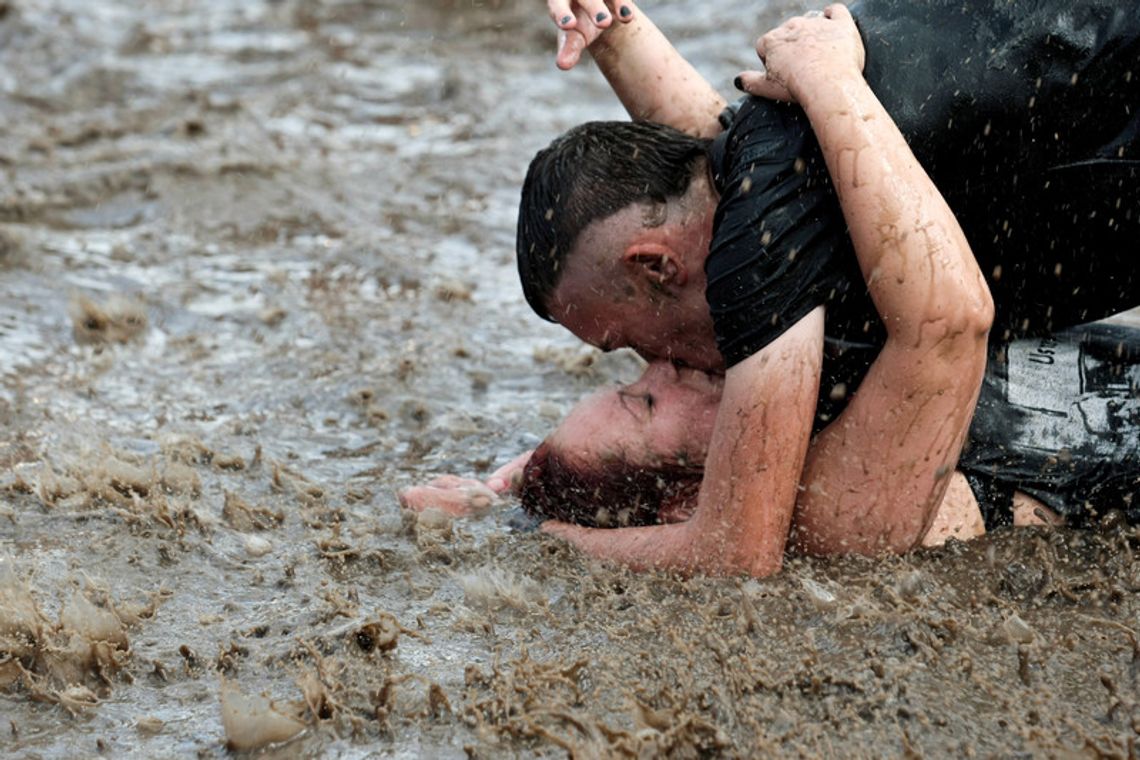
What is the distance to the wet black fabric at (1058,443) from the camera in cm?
349

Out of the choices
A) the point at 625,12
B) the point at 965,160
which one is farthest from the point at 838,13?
the point at 625,12

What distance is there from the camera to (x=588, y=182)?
3367 millimetres

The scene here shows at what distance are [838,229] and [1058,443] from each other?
833 millimetres

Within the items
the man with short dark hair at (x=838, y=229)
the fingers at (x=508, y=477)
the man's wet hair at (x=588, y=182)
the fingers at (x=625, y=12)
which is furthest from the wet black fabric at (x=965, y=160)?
the fingers at (x=508, y=477)

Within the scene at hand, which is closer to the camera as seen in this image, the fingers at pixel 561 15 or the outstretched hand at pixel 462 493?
the fingers at pixel 561 15

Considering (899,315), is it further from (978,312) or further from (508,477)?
(508,477)

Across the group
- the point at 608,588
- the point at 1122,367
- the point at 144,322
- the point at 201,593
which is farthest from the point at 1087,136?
the point at 144,322

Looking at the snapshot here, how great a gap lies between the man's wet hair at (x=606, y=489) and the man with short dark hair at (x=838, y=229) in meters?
0.09

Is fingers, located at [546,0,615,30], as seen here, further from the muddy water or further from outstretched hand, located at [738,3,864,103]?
the muddy water

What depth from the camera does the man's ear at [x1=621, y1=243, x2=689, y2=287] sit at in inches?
130

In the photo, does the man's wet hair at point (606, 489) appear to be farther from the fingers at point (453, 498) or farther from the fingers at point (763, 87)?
the fingers at point (763, 87)

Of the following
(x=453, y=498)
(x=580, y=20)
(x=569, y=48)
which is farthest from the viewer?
(x=453, y=498)

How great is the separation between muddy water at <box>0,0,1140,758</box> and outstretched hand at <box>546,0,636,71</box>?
1.15m

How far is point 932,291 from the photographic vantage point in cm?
299
